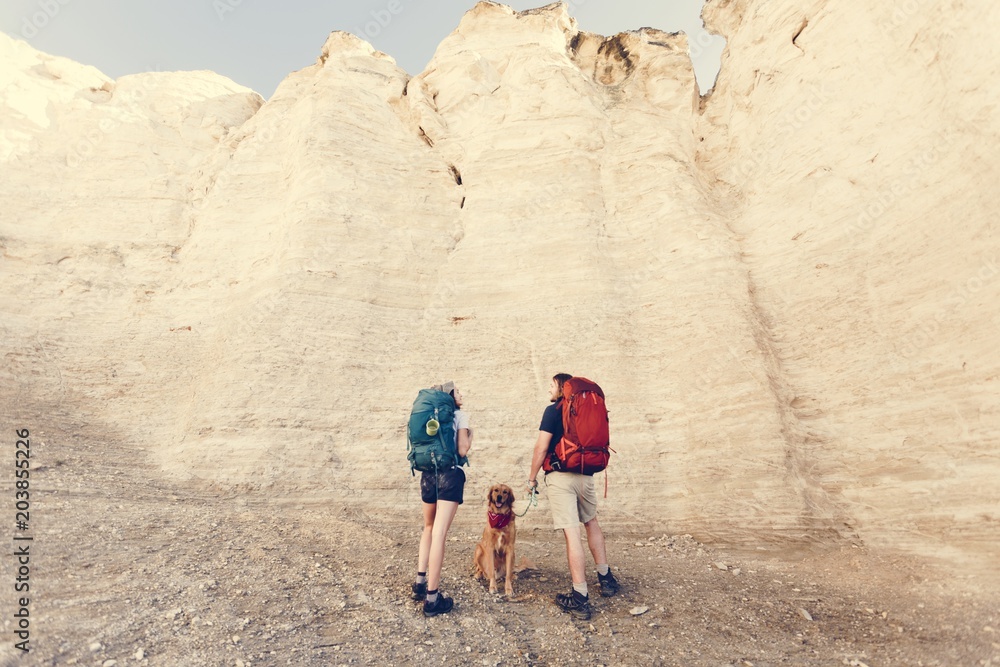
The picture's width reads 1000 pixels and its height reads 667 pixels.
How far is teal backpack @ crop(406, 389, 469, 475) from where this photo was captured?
463 centimetres

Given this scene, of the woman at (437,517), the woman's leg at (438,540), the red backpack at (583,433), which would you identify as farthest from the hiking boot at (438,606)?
the red backpack at (583,433)

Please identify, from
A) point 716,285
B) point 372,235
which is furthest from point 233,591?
point 716,285

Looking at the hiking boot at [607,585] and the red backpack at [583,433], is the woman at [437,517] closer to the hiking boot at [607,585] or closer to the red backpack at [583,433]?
the red backpack at [583,433]

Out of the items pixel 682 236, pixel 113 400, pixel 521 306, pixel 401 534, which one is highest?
pixel 682 236

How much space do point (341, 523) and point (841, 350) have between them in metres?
7.20

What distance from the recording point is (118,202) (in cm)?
1206

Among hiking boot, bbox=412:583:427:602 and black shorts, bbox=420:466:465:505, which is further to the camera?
hiking boot, bbox=412:583:427:602

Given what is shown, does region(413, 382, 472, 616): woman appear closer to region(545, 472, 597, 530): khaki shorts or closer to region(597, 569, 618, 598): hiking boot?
region(545, 472, 597, 530): khaki shorts

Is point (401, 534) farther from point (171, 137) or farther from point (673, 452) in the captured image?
point (171, 137)

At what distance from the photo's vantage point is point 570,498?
5.07 m

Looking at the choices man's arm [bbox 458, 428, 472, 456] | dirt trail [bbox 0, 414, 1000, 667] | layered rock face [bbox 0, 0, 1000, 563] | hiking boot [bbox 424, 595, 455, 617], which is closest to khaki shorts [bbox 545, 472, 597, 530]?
dirt trail [bbox 0, 414, 1000, 667]

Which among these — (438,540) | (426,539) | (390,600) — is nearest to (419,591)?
(390,600)

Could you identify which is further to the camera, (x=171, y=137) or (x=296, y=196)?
(x=171, y=137)

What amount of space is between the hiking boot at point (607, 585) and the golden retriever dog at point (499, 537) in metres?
0.86
